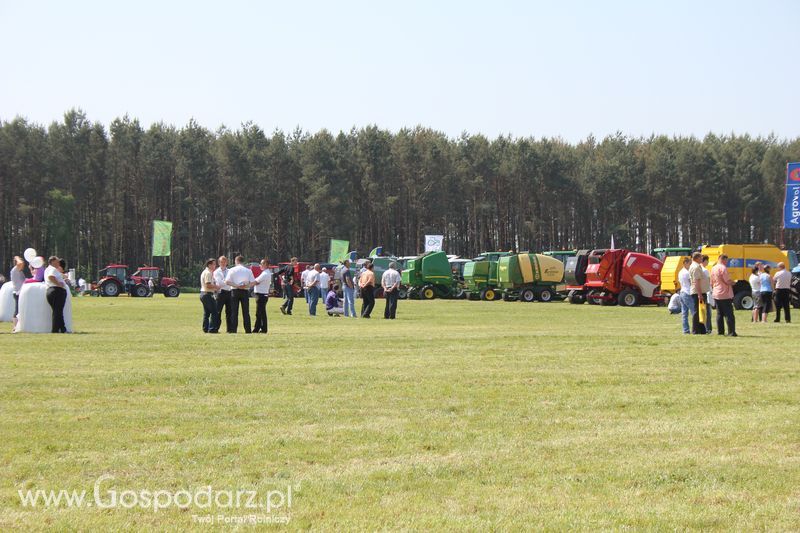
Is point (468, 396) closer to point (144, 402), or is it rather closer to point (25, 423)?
point (144, 402)

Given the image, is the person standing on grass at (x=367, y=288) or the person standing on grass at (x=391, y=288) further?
the person standing on grass at (x=367, y=288)

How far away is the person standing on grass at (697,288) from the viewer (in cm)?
2014

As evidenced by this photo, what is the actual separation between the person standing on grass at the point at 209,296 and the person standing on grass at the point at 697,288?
9866 mm

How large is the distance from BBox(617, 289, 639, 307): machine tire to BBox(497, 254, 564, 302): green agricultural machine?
706cm

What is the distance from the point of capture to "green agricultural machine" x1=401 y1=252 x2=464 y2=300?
2068 inches

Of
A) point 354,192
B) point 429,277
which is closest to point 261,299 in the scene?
point 429,277

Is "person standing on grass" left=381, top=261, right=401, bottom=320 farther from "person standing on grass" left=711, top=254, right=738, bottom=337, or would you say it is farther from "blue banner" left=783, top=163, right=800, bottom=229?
"person standing on grass" left=711, top=254, right=738, bottom=337

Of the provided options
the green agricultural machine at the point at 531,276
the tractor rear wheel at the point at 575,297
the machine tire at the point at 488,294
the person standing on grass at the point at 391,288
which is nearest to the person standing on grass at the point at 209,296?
the person standing on grass at the point at 391,288

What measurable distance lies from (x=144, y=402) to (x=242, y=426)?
6.28 ft

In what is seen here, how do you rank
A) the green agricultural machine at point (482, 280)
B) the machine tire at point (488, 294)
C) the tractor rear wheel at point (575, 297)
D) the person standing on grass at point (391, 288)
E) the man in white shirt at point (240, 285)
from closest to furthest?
1. the man in white shirt at point (240, 285)
2. the person standing on grass at point (391, 288)
3. the tractor rear wheel at point (575, 297)
4. the machine tire at point (488, 294)
5. the green agricultural machine at point (482, 280)

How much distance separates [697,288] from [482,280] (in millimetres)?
31689

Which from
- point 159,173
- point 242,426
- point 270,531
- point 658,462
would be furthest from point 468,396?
point 159,173

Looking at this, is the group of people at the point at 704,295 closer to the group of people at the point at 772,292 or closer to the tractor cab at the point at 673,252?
the group of people at the point at 772,292

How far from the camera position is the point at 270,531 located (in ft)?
19.9
